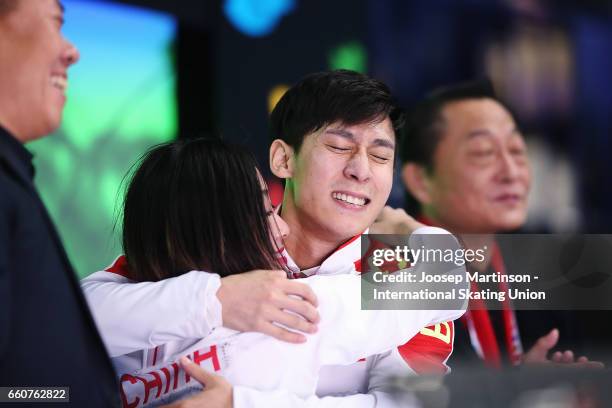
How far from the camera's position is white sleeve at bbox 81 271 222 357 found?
1181mm

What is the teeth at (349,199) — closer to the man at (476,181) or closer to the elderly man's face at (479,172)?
the man at (476,181)

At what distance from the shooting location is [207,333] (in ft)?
3.97

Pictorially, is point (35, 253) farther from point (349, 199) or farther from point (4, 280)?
point (349, 199)

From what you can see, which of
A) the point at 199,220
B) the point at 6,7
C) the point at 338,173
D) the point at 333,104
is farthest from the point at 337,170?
the point at 6,7

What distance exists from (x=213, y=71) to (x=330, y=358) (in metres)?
3.14

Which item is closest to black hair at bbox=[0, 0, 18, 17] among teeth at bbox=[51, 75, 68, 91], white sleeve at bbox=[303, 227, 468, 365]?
teeth at bbox=[51, 75, 68, 91]

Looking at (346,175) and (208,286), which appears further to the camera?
(346,175)

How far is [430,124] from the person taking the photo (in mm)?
2240

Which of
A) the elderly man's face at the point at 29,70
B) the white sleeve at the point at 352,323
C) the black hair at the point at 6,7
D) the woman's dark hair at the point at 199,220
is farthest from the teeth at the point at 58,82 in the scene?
the white sleeve at the point at 352,323

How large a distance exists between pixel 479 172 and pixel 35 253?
4.57ft

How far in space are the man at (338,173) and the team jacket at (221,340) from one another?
175 mm

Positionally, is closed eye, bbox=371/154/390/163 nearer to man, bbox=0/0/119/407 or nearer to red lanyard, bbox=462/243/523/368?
red lanyard, bbox=462/243/523/368

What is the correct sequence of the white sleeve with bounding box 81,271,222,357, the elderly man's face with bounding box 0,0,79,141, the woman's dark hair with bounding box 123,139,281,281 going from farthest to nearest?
the woman's dark hair with bounding box 123,139,281,281, the white sleeve with bounding box 81,271,222,357, the elderly man's face with bounding box 0,0,79,141

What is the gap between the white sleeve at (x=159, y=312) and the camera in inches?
46.5
